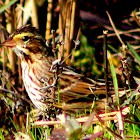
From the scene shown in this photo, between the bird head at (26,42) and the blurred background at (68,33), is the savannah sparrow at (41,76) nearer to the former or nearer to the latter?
the bird head at (26,42)

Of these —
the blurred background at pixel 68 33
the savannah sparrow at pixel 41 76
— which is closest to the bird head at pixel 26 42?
the savannah sparrow at pixel 41 76

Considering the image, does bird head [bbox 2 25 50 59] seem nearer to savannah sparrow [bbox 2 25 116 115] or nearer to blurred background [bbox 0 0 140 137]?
savannah sparrow [bbox 2 25 116 115]

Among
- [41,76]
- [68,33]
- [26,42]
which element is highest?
[68,33]

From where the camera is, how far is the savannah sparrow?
2.97 metres

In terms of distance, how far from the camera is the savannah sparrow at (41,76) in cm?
297

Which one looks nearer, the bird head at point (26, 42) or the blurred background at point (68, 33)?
the bird head at point (26, 42)

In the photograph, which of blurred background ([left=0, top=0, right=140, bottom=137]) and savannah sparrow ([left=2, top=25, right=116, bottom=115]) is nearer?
savannah sparrow ([left=2, top=25, right=116, bottom=115])

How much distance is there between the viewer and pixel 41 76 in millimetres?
3076

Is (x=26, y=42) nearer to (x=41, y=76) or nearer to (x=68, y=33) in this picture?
(x=41, y=76)

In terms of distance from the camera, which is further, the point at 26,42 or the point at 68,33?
the point at 68,33

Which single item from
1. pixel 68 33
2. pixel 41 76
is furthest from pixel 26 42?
pixel 68 33

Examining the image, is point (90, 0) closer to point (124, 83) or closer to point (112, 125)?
point (124, 83)

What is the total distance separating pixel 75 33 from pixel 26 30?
0.97 m

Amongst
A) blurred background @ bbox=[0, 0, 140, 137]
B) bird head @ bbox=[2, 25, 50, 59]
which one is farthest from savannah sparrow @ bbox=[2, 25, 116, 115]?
blurred background @ bbox=[0, 0, 140, 137]
